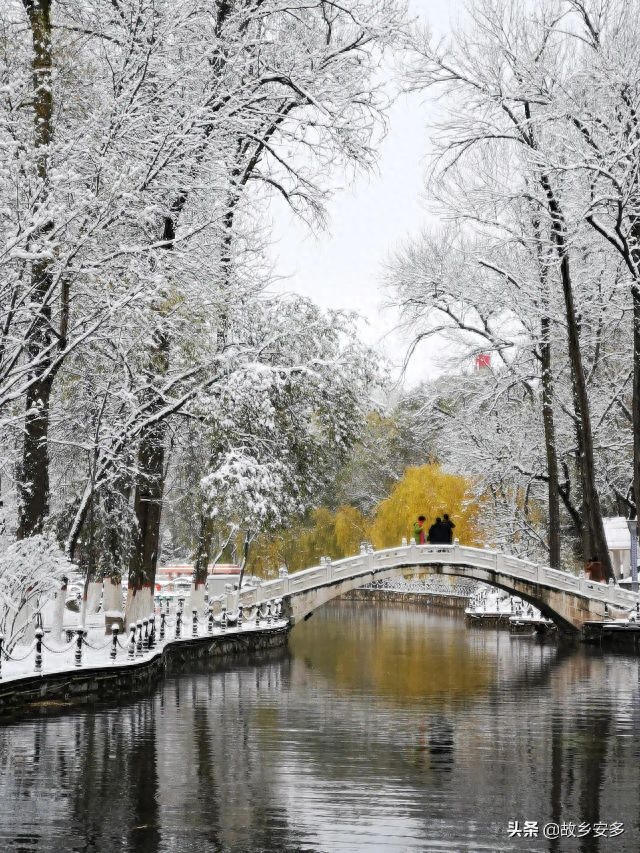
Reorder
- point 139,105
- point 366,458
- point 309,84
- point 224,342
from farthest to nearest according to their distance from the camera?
1. point 366,458
2. point 224,342
3. point 309,84
4. point 139,105

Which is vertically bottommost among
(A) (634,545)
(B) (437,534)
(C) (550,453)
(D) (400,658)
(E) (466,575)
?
(D) (400,658)

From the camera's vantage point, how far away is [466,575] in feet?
110

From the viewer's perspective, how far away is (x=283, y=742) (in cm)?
1312

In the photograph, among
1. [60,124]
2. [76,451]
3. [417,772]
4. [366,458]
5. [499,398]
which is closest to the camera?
[417,772]

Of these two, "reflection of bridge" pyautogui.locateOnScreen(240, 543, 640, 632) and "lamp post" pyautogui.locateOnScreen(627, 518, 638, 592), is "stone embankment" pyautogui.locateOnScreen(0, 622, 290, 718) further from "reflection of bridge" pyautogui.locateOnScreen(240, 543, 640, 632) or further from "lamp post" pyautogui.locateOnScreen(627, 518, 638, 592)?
"lamp post" pyautogui.locateOnScreen(627, 518, 638, 592)

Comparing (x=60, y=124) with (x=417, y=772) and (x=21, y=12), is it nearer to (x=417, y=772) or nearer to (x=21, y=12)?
(x=21, y=12)

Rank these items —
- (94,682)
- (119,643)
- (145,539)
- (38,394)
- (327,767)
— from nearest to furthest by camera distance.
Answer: (327,767) → (94,682) → (38,394) → (119,643) → (145,539)

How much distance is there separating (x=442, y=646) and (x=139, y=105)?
63.4ft

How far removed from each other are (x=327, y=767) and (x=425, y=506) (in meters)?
42.6

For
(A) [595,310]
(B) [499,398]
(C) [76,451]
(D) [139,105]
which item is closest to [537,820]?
(D) [139,105]

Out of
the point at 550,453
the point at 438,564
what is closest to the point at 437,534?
the point at 438,564

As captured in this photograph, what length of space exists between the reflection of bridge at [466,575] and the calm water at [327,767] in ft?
32.9

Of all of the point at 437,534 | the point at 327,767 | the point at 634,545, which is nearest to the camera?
the point at 327,767

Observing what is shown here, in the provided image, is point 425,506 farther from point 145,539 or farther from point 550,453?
point 145,539
